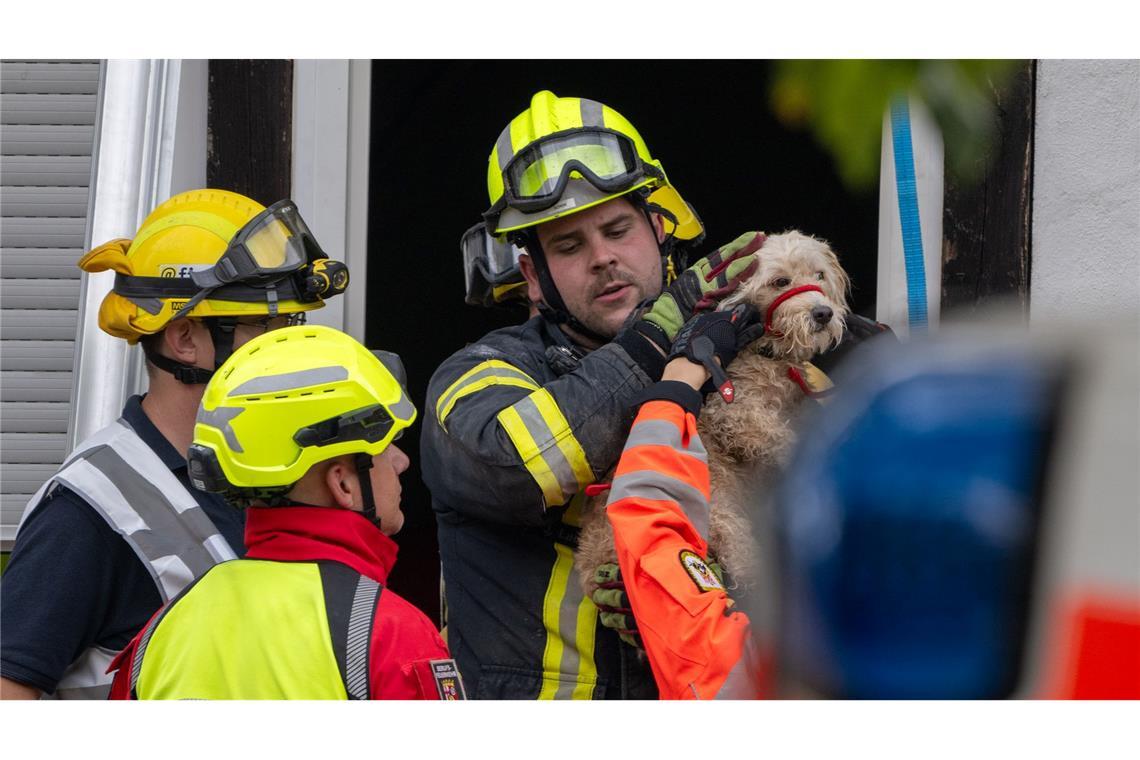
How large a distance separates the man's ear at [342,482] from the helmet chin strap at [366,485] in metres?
0.01

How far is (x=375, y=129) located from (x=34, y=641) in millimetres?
4161

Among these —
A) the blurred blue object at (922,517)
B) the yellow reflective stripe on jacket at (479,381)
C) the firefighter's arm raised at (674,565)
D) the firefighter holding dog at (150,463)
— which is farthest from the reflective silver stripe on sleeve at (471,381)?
the blurred blue object at (922,517)

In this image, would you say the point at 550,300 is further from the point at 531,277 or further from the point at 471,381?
the point at 471,381

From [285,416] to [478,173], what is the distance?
4511mm

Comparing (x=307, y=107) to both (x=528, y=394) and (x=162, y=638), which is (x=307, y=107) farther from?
(x=162, y=638)

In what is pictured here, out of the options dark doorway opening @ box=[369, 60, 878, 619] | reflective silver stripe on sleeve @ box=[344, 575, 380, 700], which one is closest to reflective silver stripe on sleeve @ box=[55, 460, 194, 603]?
reflective silver stripe on sleeve @ box=[344, 575, 380, 700]

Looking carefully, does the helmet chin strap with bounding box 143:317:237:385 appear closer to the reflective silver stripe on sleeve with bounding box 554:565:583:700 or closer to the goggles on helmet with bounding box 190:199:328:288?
the goggles on helmet with bounding box 190:199:328:288

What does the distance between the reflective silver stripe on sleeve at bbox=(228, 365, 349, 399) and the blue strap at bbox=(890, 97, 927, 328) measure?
1.11m

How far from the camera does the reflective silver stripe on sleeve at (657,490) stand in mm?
2447

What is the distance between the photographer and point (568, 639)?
308 centimetres

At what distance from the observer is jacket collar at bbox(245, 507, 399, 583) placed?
2.42 metres

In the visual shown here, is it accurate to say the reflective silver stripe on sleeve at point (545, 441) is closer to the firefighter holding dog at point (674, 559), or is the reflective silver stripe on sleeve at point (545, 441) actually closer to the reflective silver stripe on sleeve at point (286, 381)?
the firefighter holding dog at point (674, 559)

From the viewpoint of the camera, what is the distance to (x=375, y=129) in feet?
21.4

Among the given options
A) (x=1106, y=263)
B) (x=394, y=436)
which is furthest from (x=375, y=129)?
(x=394, y=436)
